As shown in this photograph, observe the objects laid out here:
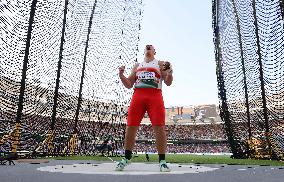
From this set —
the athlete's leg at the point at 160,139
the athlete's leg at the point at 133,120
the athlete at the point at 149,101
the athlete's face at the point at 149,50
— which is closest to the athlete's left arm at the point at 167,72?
the athlete at the point at 149,101

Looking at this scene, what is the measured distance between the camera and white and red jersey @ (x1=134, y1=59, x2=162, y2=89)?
4.79 meters

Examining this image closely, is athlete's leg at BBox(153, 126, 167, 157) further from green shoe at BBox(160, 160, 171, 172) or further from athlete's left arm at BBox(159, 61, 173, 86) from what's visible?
athlete's left arm at BBox(159, 61, 173, 86)

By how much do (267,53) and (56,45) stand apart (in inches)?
226

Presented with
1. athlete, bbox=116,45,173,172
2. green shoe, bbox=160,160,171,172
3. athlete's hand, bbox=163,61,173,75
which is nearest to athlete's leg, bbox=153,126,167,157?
athlete, bbox=116,45,173,172

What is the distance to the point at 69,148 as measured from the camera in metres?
11.2

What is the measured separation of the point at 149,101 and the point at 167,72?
0.53m

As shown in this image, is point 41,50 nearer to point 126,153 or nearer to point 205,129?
point 126,153

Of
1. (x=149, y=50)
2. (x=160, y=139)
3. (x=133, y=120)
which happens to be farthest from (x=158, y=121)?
(x=149, y=50)

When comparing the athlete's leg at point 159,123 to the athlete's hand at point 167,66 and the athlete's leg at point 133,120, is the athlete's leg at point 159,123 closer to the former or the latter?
the athlete's leg at point 133,120

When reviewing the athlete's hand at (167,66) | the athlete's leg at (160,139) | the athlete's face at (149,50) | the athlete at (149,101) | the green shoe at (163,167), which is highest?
the athlete's face at (149,50)

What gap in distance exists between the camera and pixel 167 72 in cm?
481

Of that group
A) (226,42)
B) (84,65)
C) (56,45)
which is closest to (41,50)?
(56,45)

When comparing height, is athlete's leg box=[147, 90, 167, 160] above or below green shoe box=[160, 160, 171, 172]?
above

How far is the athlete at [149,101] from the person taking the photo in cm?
455
